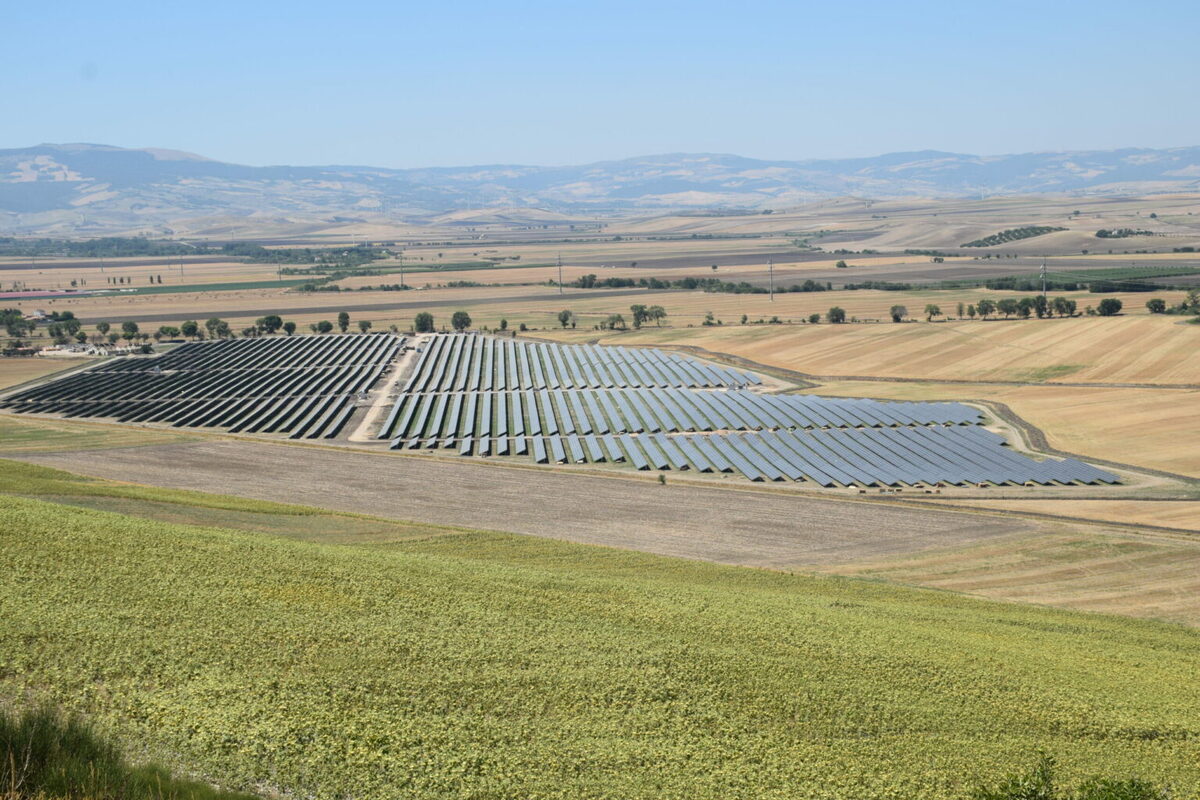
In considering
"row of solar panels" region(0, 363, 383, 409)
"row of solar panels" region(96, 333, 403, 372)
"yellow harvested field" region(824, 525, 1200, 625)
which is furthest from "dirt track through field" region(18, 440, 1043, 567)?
"row of solar panels" region(96, 333, 403, 372)

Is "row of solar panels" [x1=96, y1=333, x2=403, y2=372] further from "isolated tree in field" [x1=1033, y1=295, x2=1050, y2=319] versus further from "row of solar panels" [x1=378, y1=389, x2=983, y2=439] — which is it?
"isolated tree in field" [x1=1033, y1=295, x2=1050, y2=319]

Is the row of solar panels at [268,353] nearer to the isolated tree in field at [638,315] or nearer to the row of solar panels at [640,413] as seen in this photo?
the row of solar panels at [640,413]

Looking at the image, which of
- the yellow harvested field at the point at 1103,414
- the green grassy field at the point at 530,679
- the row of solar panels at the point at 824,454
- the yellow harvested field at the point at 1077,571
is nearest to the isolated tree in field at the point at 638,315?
the yellow harvested field at the point at 1103,414

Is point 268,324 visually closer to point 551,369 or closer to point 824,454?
point 551,369

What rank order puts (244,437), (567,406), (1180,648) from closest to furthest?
(1180,648), (244,437), (567,406)

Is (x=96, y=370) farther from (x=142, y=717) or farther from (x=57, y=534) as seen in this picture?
(x=142, y=717)

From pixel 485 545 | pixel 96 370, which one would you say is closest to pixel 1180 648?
pixel 485 545
